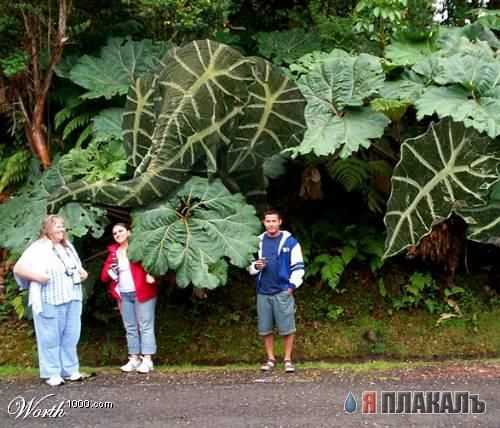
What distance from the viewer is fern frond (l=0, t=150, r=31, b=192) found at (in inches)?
292

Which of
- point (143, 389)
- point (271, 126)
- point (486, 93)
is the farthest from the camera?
point (271, 126)

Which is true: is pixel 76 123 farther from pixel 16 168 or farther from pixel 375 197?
pixel 375 197

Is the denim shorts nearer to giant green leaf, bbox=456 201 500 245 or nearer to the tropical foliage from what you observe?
the tropical foliage

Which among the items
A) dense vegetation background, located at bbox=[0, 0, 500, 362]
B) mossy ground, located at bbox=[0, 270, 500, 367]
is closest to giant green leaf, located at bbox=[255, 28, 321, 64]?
dense vegetation background, located at bbox=[0, 0, 500, 362]

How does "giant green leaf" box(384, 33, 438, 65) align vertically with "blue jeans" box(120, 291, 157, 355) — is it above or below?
above

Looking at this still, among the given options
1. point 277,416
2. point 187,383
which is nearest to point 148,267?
point 187,383

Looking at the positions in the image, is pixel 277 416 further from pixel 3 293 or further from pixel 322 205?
pixel 3 293

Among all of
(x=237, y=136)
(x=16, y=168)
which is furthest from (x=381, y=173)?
(x=16, y=168)

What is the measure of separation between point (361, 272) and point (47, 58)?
4095mm

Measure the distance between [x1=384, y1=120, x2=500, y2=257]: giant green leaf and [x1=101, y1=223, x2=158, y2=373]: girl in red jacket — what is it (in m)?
2.19

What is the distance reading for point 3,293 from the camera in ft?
23.8

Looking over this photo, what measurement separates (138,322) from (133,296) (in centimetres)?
22

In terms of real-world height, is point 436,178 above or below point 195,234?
above

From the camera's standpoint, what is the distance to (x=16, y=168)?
7.44m
